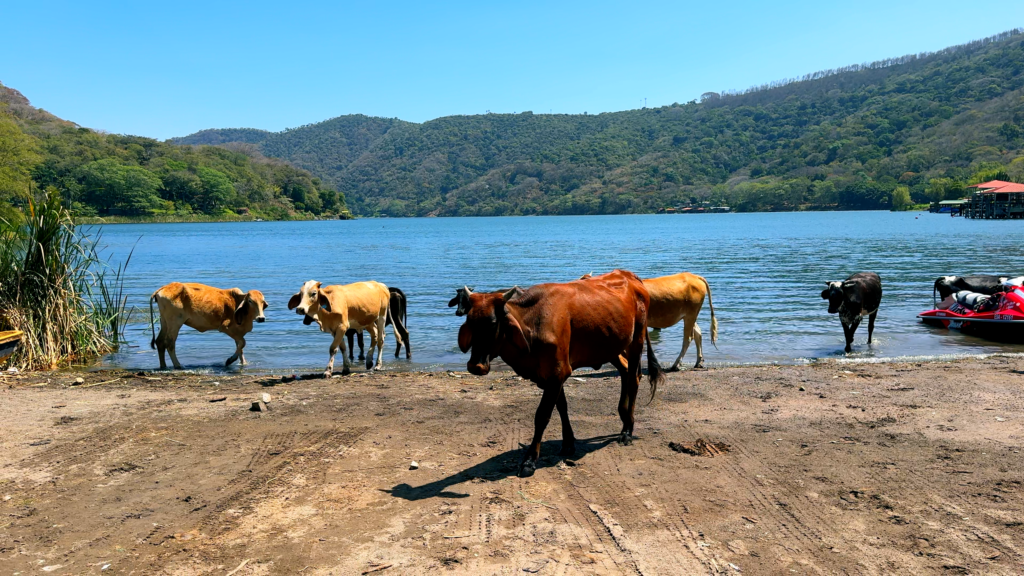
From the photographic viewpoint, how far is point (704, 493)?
6.50 meters

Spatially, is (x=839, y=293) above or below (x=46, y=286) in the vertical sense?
below

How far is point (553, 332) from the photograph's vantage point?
6828 mm

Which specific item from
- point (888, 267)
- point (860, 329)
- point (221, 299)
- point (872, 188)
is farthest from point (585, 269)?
point (872, 188)

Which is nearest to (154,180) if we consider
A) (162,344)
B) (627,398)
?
(162,344)

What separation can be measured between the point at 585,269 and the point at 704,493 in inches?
1418

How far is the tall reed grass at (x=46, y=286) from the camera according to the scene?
13352mm

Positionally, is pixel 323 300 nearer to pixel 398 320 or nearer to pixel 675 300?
pixel 398 320

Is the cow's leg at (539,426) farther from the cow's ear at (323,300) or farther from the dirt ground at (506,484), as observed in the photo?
the cow's ear at (323,300)

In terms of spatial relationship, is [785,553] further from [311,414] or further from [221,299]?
[221,299]

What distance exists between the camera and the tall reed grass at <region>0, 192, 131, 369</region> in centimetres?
1335

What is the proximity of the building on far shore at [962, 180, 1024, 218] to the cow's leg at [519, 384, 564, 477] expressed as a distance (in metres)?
107

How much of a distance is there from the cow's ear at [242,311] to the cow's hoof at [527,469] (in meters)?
9.37

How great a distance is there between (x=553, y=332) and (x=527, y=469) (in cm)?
135

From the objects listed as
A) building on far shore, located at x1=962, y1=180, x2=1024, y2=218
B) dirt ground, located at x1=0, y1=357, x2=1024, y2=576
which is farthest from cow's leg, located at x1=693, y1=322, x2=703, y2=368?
building on far shore, located at x1=962, y1=180, x2=1024, y2=218
